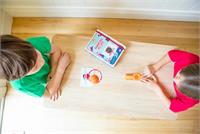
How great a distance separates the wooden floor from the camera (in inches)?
56.0

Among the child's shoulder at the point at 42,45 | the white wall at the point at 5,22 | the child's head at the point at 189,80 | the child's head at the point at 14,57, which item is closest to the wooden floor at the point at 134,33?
the white wall at the point at 5,22

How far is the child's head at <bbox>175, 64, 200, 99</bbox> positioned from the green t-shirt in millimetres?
561

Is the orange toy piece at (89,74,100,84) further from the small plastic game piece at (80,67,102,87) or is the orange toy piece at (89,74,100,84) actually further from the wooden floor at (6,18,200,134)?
the wooden floor at (6,18,200,134)

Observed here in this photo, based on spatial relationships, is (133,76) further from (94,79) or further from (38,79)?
(38,79)

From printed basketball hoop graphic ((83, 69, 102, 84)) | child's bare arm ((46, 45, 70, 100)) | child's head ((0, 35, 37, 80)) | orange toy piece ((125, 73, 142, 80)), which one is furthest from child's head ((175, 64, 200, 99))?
child's head ((0, 35, 37, 80))

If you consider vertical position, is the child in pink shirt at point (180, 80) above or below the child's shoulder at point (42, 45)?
below

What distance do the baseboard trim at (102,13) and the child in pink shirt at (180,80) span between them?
44 centimetres

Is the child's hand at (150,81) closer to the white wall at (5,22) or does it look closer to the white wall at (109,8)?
the white wall at (109,8)

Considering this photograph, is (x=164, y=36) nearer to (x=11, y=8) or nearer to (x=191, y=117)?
(x=191, y=117)

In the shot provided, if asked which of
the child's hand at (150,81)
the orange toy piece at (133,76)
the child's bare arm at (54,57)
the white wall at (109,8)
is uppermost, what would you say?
the white wall at (109,8)

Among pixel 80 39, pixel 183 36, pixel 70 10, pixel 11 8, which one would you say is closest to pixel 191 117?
pixel 183 36

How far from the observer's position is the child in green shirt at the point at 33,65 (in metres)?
0.81

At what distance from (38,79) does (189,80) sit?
0.62m

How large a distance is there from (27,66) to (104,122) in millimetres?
721
